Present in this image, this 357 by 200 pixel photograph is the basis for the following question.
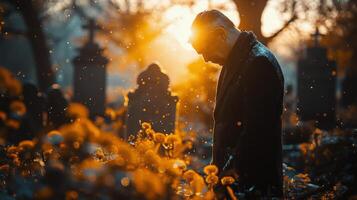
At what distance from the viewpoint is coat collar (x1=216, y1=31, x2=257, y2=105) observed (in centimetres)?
429

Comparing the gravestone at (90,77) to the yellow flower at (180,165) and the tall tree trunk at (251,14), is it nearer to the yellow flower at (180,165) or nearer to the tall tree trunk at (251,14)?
the tall tree trunk at (251,14)

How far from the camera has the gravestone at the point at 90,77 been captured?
18.6m

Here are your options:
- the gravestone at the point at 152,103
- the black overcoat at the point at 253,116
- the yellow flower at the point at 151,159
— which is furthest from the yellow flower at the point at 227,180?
the gravestone at the point at 152,103

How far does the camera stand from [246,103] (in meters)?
4.09

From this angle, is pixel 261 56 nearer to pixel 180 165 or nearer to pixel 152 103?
pixel 180 165

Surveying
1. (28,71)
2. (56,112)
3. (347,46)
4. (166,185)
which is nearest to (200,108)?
(56,112)

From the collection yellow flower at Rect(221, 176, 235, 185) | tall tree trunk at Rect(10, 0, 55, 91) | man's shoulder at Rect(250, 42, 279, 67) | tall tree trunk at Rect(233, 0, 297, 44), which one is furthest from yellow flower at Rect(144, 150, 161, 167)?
tall tree trunk at Rect(10, 0, 55, 91)

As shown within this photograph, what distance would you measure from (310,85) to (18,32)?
1228cm

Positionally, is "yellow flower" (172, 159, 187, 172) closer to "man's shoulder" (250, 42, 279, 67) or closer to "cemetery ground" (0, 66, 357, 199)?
"cemetery ground" (0, 66, 357, 199)

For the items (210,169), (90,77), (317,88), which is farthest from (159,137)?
(317,88)

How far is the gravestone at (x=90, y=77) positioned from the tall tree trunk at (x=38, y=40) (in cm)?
416

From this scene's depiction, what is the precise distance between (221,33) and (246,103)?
0.60m

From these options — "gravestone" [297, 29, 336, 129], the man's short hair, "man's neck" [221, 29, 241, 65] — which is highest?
"gravestone" [297, 29, 336, 129]

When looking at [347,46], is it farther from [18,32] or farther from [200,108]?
[18,32]
